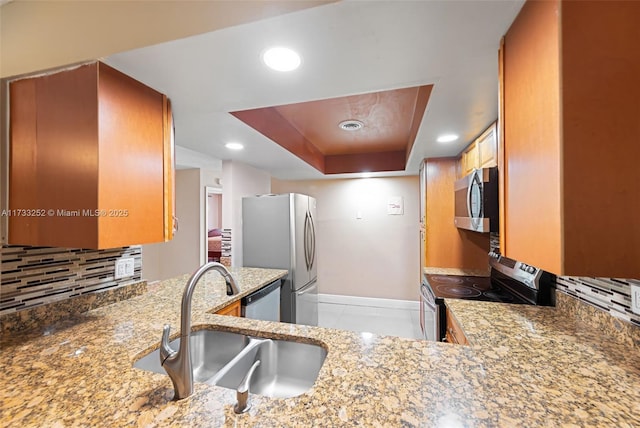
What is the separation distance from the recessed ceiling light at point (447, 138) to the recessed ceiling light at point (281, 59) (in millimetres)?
1436

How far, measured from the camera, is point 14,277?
116 centimetres

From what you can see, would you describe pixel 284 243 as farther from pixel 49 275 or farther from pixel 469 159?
pixel 469 159

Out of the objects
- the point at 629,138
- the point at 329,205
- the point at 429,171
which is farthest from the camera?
the point at 329,205

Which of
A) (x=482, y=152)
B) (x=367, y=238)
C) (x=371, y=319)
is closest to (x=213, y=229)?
(x=367, y=238)

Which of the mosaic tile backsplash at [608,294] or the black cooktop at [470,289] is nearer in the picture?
the mosaic tile backsplash at [608,294]

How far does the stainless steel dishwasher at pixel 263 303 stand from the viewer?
6.12 feet

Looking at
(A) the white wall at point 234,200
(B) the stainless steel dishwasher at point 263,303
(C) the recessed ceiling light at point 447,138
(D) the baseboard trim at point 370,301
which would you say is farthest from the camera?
(D) the baseboard trim at point 370,301

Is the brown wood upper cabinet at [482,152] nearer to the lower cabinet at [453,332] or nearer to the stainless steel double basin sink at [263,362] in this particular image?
the lower cabinet at [453,332]

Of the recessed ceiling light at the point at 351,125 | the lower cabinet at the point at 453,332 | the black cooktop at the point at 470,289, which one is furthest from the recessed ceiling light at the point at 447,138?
the lower cabinet at the point at 453,332

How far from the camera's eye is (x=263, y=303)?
6.81ft

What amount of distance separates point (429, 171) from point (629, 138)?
2.20 m

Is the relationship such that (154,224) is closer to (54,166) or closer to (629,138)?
(54,166)

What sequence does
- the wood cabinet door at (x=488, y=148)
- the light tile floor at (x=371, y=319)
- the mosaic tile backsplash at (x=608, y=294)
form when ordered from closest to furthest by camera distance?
the mosaic tile backsplash at (x=608, y=294) < the wood cabinet door at (x=488, y=148) < the light tile floor at (x=371, y=319)

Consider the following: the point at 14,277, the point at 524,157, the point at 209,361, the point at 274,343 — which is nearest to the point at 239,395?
the point at 274,343
